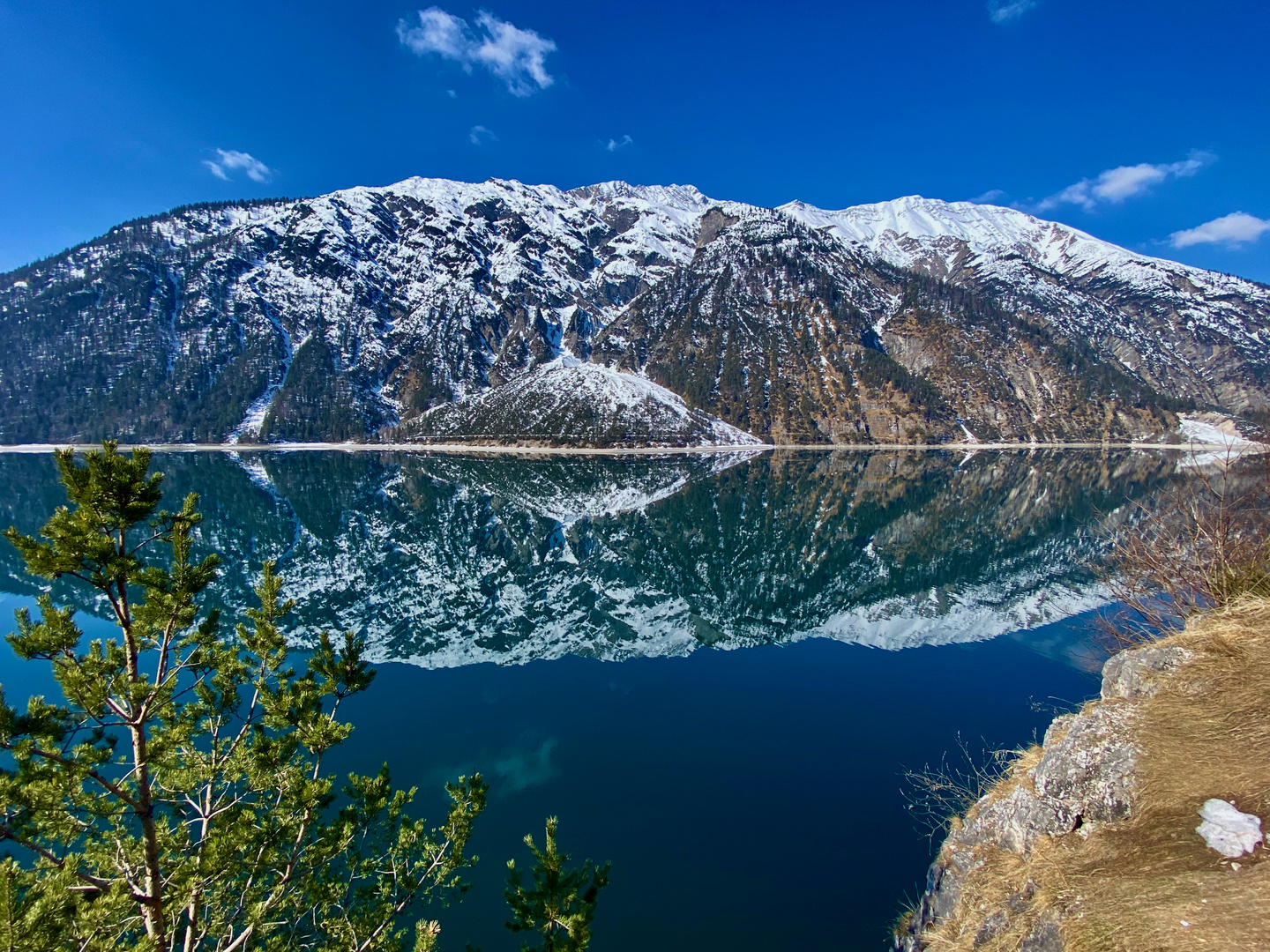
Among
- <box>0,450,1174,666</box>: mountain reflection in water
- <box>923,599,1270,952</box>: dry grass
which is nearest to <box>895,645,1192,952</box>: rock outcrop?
<box>923,599,1270,952</box>: dry grass

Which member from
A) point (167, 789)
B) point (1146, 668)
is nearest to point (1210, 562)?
point (1146, 668)

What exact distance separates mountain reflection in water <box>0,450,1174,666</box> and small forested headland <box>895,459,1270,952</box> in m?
23.3

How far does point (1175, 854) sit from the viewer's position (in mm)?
8148

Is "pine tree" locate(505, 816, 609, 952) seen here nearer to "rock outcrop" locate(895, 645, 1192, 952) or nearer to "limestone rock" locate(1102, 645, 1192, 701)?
"rock outcrop" locate(895, 645, 1192, 952)

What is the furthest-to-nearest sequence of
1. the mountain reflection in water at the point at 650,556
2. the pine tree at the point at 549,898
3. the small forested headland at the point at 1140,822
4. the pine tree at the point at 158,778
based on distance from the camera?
the mountain reflection in water at the point at 650,556
the pine tree at the point at 549,898
the small forested headland at the point at 1140,822
the pine tree at the point at 158,778

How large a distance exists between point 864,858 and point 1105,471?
5827 inches

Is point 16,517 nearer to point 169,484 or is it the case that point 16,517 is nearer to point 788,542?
point 169,484

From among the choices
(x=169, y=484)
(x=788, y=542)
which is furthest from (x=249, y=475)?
(x=788, y=542)

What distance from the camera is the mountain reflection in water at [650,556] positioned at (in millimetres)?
38781

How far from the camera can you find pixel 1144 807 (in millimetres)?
9258

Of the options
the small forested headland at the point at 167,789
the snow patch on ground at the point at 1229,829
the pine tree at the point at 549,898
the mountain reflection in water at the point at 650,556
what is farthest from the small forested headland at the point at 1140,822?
the mountain reflection in water at the point at 650,556

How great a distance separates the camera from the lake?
16.8m

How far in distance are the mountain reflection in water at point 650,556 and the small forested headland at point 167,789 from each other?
25.6m

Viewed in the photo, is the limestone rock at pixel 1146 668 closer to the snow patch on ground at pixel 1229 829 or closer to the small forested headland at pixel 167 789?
the snow patch on ground at pixel 1229 829
